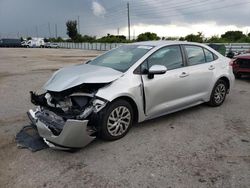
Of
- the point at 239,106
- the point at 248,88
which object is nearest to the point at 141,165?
the point at 239,106

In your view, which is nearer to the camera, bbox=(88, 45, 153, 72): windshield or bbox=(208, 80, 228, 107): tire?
bbox=(88, 45, 153, 72): windshield

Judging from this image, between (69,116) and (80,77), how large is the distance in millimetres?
613

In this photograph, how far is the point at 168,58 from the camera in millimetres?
4977

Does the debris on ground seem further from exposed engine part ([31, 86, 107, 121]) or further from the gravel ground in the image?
exposed engine part ([31, 86, 107, 121])

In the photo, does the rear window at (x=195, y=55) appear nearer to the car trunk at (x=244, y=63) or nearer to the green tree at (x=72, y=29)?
the car trunk at (x=244, y=63)

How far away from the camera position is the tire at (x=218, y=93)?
588cm

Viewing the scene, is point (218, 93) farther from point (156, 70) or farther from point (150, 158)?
point (150, 158)

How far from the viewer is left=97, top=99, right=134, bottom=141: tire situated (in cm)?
394

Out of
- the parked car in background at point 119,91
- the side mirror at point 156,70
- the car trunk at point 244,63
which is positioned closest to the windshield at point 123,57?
the parked car in background at point 119,91

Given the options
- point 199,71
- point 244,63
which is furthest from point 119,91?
point 244,63

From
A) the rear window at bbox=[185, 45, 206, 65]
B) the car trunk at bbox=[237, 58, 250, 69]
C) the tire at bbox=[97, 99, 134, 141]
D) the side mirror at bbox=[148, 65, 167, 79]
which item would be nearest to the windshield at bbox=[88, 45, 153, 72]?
the side mirror at bbox=[148, 65, 167, 79]

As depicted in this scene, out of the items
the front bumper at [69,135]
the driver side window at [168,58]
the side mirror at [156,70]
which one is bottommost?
the front bumper at [69,135]

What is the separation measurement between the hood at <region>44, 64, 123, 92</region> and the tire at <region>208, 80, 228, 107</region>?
2556 millimetres

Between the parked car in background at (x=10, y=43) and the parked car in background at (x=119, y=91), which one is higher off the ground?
the parked car in background at (x=10, y=43)
